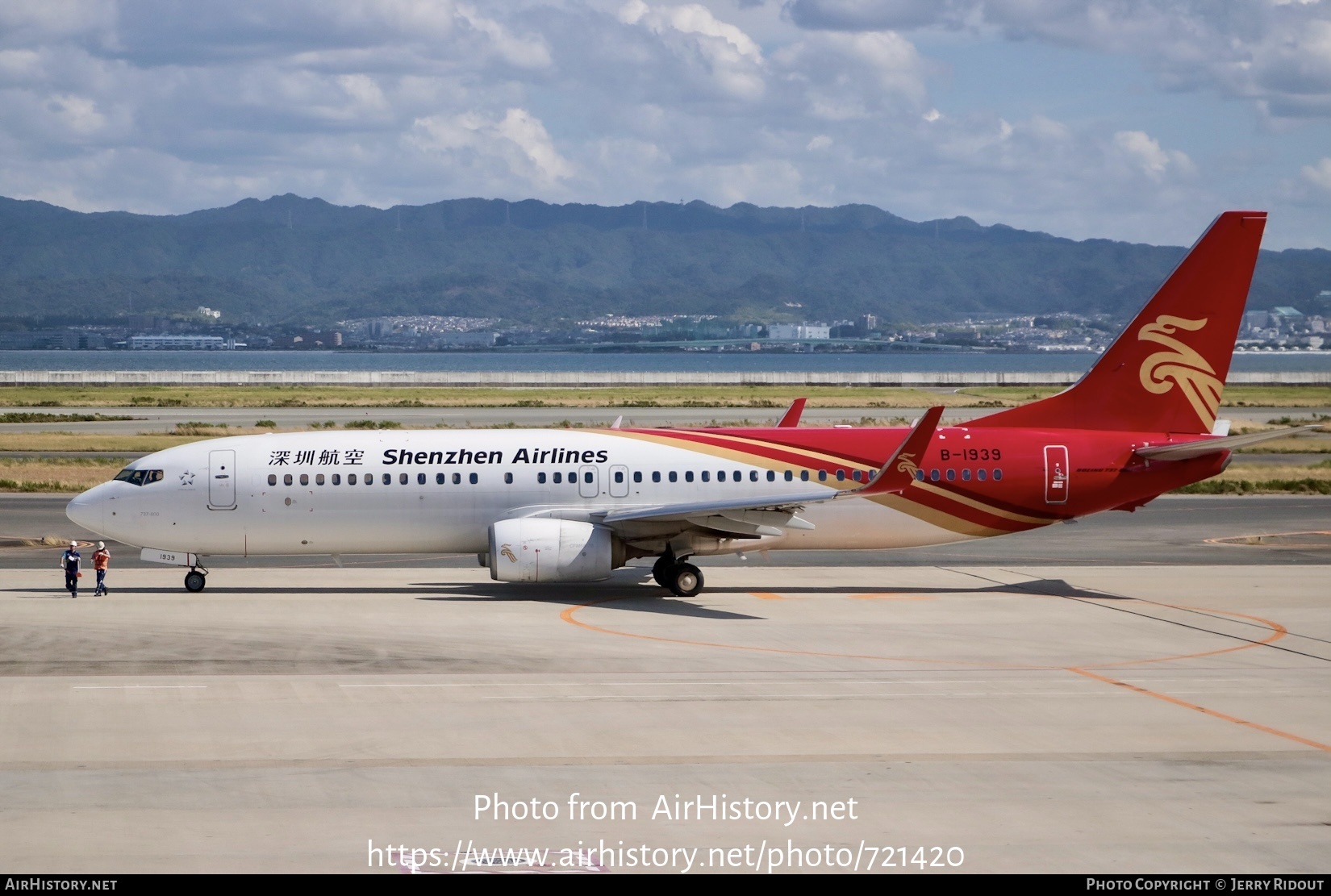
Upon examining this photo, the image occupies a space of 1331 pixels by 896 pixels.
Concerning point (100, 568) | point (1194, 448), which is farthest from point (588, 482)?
point (1194, 448)

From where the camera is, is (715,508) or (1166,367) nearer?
(715,508)

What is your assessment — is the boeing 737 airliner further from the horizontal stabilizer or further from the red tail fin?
the horizontal stabilizer

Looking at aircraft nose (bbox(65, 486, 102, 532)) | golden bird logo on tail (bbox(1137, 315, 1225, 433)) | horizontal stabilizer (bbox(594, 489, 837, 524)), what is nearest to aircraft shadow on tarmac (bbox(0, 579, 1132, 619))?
aircraft nose (bbox(65, 486, 102, 532))

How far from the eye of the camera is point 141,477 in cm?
3466

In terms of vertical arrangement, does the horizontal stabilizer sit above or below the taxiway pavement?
above

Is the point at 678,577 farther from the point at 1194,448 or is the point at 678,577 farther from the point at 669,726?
the point at 1194,448

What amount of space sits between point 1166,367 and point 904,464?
31.6 feet

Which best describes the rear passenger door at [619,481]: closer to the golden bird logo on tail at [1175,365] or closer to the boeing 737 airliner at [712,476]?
the boeing 737 airliner at [712,476]

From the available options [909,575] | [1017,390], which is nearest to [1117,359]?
[909,575]

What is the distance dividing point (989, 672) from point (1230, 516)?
29.9 m

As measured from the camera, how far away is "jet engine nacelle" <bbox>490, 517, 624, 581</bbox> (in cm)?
3278

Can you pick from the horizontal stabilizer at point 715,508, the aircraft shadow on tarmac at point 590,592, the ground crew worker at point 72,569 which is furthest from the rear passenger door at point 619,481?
the ground crew worker at point 72,569

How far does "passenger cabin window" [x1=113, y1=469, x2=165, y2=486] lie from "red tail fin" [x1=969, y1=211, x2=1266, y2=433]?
21.1 metres
